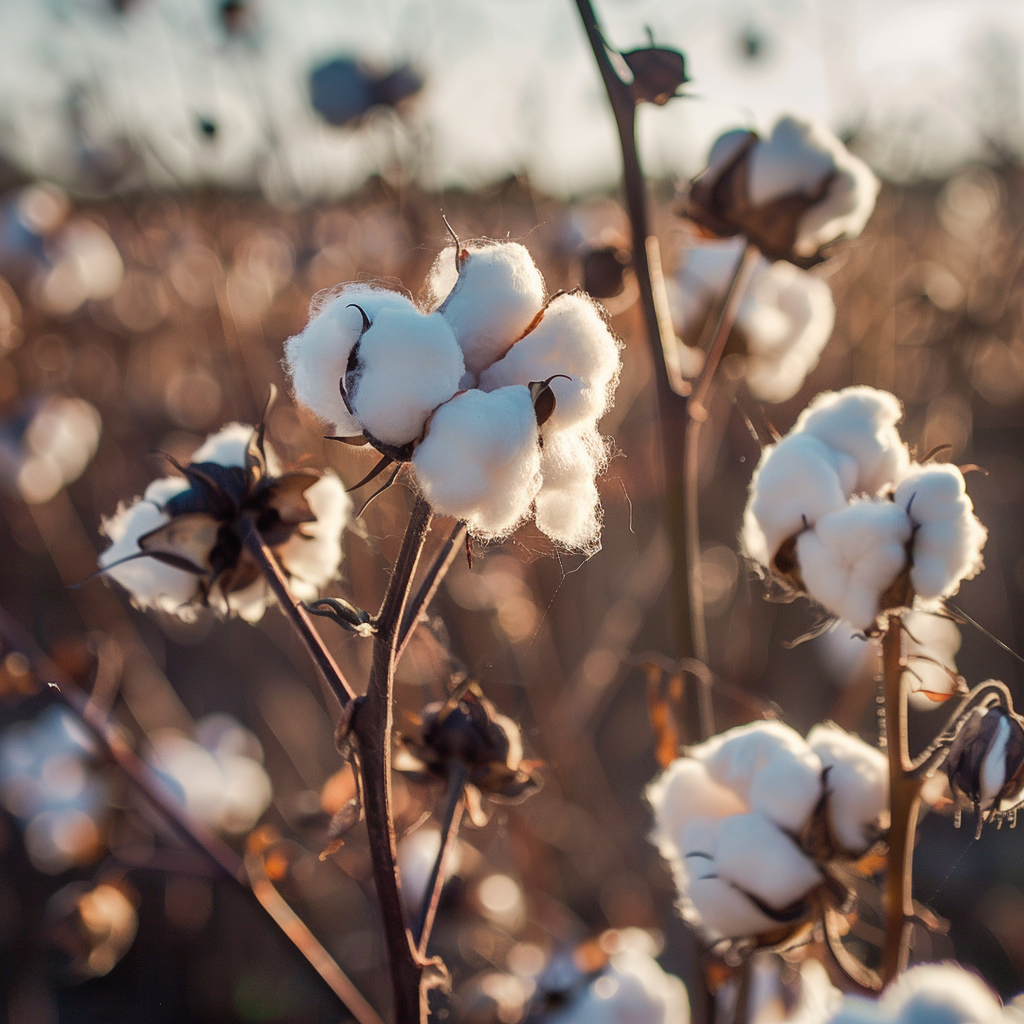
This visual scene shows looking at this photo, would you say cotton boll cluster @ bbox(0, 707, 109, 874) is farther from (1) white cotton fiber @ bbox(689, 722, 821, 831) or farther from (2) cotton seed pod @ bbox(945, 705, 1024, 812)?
(2) cotton seed pod @ bbox(945, 705, 1024, 812)

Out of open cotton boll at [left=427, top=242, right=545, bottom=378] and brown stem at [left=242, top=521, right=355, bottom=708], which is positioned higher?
open cotton boll at [left=427, top=242, right=545, bottom=378]

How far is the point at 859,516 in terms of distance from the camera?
0.54m

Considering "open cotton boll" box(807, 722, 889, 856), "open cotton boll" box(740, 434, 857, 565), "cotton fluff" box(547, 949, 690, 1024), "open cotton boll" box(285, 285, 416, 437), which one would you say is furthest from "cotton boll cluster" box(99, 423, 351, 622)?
"cotton fluff" box(547, 949, 690, 1024)

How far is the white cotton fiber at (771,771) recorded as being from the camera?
598 mm

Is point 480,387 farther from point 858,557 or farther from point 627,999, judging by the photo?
point 627,999

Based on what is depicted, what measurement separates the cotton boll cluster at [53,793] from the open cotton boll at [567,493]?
107 cm

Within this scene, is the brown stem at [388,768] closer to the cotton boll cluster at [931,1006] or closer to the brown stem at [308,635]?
the brown stem at [308,635]

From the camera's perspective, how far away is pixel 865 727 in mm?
2393

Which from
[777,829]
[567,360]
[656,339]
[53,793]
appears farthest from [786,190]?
[53,793]

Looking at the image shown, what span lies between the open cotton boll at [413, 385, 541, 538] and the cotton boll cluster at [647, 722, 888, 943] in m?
0.30

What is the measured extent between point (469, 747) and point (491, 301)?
36 centimetres

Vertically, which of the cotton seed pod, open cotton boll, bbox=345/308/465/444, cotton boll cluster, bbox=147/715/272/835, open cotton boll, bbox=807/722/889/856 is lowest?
cotton boll cluster, bbox=147/715/272/835

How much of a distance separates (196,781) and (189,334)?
4.40 feet

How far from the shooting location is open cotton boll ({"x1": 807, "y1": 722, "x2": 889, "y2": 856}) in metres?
0.60
